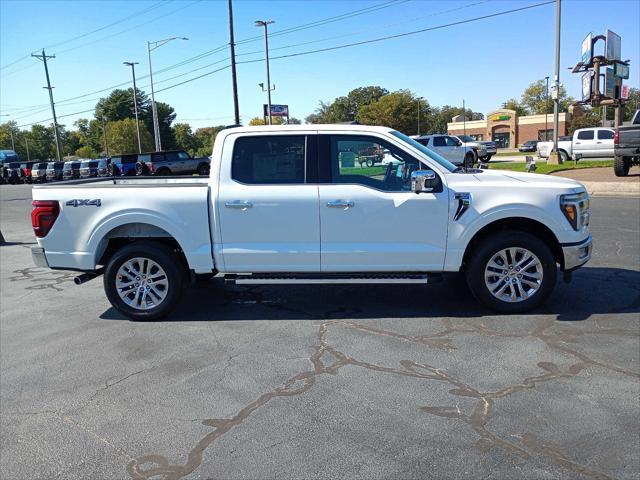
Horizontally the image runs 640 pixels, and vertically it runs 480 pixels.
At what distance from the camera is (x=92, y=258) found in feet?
18.2

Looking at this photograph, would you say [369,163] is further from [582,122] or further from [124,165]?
[582,122]

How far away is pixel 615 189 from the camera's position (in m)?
15.9

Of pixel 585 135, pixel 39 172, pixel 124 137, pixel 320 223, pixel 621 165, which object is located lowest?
pixel 320 223

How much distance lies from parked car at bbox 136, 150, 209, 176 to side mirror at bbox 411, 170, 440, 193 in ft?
92.3

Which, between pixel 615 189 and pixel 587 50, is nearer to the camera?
pixel 615 189

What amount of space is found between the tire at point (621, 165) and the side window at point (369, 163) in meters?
14.8

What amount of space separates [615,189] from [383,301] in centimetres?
1317

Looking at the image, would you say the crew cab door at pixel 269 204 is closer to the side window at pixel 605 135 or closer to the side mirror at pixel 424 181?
the side mirror at pixel 424 181

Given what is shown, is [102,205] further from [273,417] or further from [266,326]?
[273,417]

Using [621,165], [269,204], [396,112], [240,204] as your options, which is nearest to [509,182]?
[269,204]

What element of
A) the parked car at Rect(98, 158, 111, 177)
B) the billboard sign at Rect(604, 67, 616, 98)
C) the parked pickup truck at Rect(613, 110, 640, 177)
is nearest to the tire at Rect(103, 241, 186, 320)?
the parked pickup truck at Rect(613, 110, 640, 177)

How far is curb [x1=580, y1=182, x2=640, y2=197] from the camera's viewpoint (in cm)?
1541

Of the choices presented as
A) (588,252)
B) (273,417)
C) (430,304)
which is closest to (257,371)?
(273,417)

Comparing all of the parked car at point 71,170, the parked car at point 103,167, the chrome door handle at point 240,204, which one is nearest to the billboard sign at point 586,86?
the chrome door handle at point 240,204
